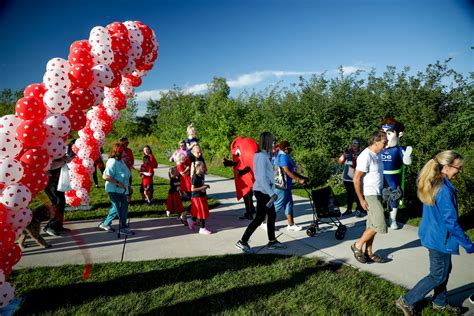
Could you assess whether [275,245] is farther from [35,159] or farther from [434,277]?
[35,159]

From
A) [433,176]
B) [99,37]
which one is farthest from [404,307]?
[99,37]

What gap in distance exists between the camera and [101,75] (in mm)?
5473

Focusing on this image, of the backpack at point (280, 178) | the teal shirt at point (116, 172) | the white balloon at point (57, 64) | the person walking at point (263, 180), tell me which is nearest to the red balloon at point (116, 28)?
the white balloon at point (57, 64)

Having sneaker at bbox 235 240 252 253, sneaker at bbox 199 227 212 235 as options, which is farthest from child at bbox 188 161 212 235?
sneaker at bbox 235 240 252 253

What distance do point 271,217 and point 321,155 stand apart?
19.7ft

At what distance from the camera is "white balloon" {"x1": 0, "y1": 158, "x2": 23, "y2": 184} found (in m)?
3.66

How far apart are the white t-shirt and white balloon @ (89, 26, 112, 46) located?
4850mm

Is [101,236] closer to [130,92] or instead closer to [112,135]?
[130,92]

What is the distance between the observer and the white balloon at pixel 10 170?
144 inches

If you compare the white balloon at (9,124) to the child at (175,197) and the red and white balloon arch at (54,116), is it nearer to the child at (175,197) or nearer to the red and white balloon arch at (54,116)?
the red and white balloon arch at (54,116)

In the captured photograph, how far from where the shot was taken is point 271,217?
5.39m

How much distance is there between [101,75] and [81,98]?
0.56 meters

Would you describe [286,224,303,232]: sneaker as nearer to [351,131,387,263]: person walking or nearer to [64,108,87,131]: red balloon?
[351,131,387,263]: person walking

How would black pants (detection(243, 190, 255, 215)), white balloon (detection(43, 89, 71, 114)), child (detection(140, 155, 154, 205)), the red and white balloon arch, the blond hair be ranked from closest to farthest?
the blond hair < the red and white balloon arch < white balloon (detection(43, 89, 71, 114)) < black pants (detection(243, 190, 255, 215)) < child (detection(140, 155, 154, 205))
